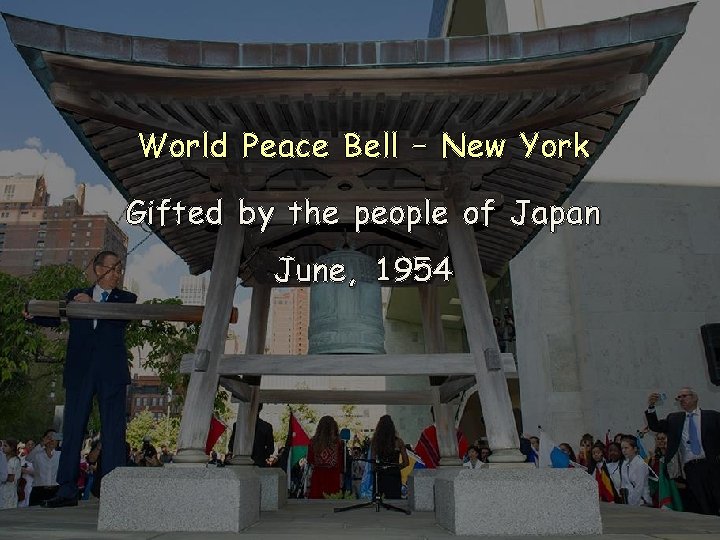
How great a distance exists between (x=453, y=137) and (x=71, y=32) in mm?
3341

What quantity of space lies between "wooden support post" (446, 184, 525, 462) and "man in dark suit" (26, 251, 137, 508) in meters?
3.41

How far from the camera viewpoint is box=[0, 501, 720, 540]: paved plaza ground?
3.87 meters

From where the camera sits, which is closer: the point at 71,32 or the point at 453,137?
the point at 71,32

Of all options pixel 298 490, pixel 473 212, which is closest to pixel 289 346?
pixel 298 490

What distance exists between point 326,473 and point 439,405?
154 inches

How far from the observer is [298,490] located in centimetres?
1463

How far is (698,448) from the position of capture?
7859mm

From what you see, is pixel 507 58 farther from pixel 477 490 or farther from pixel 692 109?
pixel 692 109

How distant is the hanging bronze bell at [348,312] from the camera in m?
5.57

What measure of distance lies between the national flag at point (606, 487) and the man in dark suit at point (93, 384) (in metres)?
8.39

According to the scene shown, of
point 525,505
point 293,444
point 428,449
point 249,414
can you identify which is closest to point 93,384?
point 249,414

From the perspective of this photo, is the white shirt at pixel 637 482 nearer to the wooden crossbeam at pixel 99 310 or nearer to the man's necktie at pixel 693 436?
the man's necktie at pixel 693 436

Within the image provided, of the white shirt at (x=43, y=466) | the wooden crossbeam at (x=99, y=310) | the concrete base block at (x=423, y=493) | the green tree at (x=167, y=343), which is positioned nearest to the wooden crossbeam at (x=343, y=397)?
the concrete base block at (x=423, y=493)

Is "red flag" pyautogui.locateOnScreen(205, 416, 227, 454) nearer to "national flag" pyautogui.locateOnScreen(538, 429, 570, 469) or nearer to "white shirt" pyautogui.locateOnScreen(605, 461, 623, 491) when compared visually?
"national flag" pyautogui.locateOnScreen(538, 429, 570, 469)
